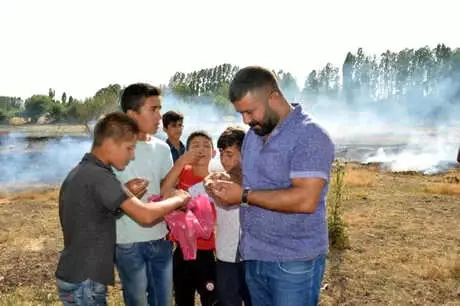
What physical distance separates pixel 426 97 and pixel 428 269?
7162 centimetres

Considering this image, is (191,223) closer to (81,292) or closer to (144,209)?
(144,209)

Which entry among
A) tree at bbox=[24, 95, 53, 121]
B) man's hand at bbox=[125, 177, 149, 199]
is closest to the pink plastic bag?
man's hand at bbox=[125, 177, 149, 199]

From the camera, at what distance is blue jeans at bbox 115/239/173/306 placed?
3.37m

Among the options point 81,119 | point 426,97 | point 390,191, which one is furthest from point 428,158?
point 81,119

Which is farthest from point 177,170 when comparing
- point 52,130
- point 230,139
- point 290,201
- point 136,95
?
point 52,130

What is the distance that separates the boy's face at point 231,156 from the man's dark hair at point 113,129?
1064 millimetres

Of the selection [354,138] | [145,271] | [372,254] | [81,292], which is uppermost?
[81,292]

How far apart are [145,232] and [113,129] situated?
3.07ft

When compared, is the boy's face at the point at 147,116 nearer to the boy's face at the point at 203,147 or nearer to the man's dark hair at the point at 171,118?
the boy's face at the point at 203,147

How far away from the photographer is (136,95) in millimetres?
3555

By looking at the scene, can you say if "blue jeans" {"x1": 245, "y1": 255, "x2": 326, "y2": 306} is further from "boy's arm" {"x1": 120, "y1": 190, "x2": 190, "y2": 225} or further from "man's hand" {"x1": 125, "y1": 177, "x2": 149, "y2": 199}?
"man's hand" {"x1": 125, "y1": 177, "x2": 149, "y2": 199}

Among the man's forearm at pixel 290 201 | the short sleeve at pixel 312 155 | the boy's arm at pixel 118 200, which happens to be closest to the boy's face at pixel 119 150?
the boy's arm at pixel 118 200

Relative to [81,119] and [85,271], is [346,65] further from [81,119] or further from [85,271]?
[85,271]

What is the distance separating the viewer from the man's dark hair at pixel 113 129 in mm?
2896
